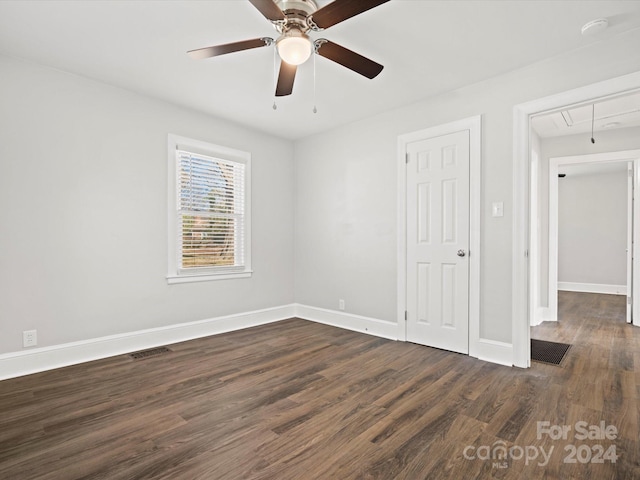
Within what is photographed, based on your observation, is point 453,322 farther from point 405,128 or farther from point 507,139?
point 405,128

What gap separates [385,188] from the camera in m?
4.10

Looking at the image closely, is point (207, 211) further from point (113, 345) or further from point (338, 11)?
point (338, 11)

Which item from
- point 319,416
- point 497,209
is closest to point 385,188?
point 497,209

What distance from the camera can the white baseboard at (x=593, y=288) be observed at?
738 cm

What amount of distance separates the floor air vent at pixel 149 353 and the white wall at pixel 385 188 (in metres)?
2.12

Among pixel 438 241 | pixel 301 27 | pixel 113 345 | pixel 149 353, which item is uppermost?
pixel 301 27

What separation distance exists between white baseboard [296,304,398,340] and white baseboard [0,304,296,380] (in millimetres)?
669

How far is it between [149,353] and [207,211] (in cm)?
171

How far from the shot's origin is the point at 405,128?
12.8ft

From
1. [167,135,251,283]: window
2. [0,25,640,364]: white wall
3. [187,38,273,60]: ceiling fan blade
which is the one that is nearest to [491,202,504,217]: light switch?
[0,25,640,364]: white wall

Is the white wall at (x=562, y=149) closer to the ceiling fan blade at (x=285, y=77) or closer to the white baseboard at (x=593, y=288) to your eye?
the white baseboard at (x=593, y=288)

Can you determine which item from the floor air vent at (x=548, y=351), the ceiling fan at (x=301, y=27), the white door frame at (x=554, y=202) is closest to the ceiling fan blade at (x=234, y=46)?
the ceiling fan at (x=301, y=27)

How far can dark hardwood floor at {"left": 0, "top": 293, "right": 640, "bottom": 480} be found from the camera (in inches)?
67.7

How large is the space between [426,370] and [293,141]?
378cm
